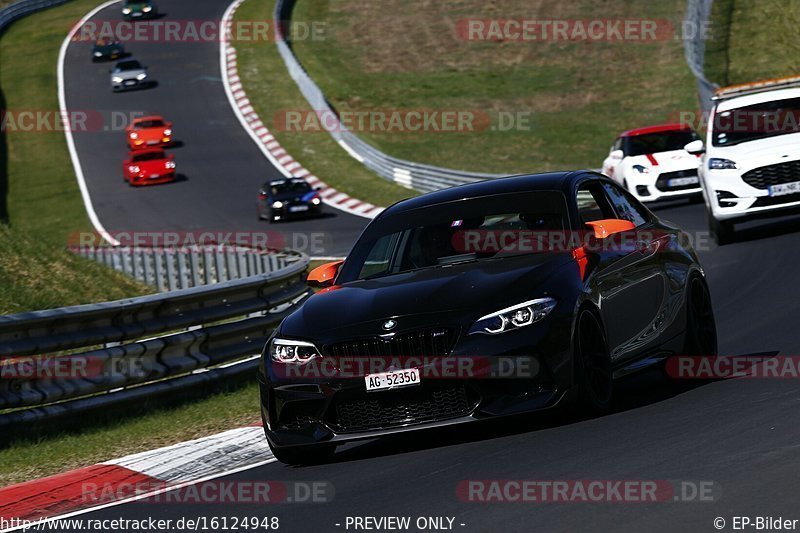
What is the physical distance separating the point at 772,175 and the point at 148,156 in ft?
91.4

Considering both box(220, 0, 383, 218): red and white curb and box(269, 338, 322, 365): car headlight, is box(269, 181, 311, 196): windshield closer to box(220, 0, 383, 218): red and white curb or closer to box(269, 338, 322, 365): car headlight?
box(220, 0, 383, 218): red and white curb

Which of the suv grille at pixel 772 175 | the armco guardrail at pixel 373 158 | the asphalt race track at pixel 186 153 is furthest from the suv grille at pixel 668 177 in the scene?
the suv grille at pixel 772 175

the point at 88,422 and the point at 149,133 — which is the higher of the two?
the point at 88,422

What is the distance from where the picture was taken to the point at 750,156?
18.0 meters

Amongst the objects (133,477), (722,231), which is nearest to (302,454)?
(133,477)

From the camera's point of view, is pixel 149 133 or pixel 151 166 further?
pixel 149 133

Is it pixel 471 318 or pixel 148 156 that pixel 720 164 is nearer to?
pixel 471 318

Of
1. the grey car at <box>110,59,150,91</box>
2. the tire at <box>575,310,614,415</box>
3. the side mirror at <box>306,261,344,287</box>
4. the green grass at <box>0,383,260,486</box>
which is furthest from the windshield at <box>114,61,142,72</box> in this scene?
the tire at <box>575,310,614,415</box>

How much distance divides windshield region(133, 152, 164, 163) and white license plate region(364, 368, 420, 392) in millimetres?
35987

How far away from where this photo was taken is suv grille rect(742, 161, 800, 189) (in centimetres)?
1766

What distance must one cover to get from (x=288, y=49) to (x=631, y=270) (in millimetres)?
44130

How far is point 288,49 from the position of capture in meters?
52.0

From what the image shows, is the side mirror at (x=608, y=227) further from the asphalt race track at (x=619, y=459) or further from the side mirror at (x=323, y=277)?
the side mirror at (x=323, y=277)

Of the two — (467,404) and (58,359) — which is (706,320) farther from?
(58,359)
